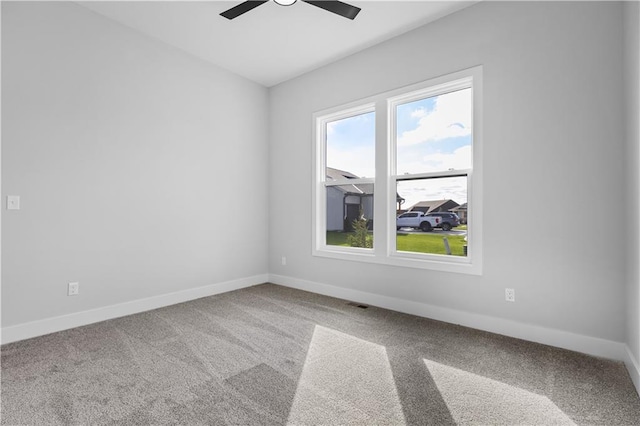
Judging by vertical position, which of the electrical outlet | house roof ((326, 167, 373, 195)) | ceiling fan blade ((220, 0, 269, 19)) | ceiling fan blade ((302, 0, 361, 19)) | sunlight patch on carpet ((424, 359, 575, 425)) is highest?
ceiling fan blade ((220, 0, 269, 19))

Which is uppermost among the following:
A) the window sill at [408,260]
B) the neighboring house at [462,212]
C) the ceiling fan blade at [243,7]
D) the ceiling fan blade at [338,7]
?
the ceiling fan blade at [243,7]

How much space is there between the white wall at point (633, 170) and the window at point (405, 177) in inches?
38.7

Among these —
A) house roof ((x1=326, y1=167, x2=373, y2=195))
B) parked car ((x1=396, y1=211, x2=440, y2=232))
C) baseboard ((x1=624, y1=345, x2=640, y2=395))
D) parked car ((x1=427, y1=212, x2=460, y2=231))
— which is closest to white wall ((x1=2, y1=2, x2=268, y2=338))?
house roof ((x1=326, y1=167, x2=373, y2=195))

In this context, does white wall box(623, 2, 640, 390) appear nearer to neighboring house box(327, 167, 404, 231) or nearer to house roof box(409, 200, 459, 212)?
house roof box(409, 200, 459, 212)

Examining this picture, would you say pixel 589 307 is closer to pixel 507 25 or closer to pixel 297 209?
pixel 507 25

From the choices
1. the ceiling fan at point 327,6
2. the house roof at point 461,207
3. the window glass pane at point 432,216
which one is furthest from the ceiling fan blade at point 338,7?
the house roof at point 461,207

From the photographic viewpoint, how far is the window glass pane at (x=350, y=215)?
3910 mm

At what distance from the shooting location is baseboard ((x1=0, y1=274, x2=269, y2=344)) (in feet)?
8.69

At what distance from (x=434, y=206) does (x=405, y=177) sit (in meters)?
0.45

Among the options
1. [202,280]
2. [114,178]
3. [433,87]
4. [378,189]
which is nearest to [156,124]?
[114,178]

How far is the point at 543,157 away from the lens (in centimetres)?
260

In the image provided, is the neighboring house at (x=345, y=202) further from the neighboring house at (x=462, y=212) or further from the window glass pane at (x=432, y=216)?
the neighboring house at (x=462, y=212)

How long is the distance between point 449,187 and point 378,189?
77cm

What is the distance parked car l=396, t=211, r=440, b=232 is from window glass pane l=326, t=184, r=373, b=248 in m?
0.40
